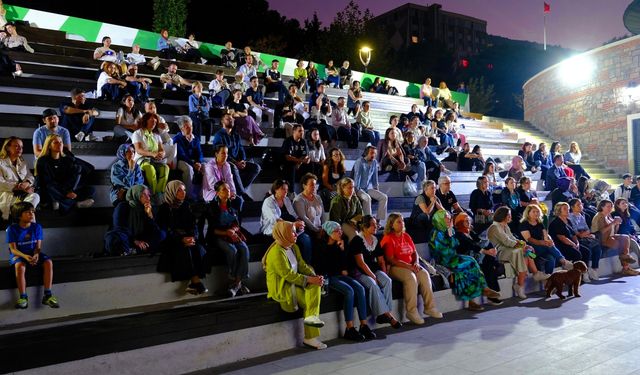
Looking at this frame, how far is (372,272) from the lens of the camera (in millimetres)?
5578

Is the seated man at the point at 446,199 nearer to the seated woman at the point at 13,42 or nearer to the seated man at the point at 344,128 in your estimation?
the seated man at the point at 344,128

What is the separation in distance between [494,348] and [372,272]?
4.94 feet

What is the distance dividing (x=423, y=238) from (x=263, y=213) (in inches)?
95.0

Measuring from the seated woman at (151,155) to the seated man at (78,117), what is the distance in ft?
4.30

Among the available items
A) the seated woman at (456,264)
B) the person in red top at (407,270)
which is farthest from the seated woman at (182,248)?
the seated woman at (456,264)

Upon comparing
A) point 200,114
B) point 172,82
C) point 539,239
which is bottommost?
Result: point 539,239

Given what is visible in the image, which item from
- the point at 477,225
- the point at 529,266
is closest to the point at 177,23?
the point at 477,225

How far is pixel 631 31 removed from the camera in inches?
718

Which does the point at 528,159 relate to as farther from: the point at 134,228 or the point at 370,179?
the point at 134,228

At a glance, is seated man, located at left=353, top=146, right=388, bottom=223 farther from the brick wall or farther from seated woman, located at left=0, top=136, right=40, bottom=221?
the brick wall

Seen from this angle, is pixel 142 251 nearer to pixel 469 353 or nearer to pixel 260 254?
pixel 260 254

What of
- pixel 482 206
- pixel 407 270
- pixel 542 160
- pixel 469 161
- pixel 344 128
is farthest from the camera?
pixel 542 160

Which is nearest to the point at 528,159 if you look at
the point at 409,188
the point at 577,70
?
the point at 409,188

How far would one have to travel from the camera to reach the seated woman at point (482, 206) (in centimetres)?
832
